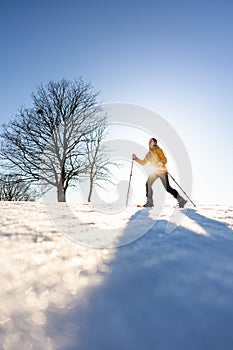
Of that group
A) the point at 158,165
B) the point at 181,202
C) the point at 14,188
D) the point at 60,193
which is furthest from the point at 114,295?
the point at 14,188

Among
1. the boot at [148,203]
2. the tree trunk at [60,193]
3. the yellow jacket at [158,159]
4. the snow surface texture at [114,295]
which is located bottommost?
the snow surface texture at [114,295]

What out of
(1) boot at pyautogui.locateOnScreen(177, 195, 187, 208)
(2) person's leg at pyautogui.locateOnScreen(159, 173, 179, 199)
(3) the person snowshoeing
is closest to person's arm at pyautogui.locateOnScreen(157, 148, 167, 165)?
(3) the person snowshoeing

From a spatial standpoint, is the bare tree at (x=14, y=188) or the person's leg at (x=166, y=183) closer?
the person's leg at (x=166, y=183)

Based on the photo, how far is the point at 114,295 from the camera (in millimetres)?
1139

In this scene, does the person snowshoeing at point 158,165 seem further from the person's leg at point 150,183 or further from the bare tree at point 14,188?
the bare tree at point 14,188

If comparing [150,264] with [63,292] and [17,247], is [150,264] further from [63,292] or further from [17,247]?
[17,247]

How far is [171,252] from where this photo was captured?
166 centimetres

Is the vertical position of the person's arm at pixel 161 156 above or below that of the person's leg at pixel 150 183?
above

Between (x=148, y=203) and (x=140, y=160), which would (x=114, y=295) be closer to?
(x=148, y=203)

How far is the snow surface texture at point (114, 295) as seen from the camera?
89 cm

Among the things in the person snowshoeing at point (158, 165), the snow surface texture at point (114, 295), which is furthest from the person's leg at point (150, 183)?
the snow surface texture at point (114, 295)

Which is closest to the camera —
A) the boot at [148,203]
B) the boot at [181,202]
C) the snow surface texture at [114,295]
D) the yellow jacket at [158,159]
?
the snow surface texture at [114,295]

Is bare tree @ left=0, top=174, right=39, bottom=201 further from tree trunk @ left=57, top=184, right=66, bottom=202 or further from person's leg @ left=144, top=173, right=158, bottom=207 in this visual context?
person's leg @ left=144, top=173, right=158, bottom=207

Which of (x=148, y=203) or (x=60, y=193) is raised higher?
(x=60, y=193)
